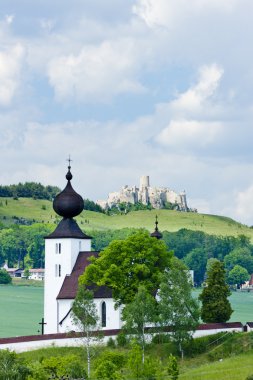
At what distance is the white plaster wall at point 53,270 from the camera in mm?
69312

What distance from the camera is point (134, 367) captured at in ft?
170

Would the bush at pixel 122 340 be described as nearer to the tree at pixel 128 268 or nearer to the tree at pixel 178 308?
the tree at pixel 178 308

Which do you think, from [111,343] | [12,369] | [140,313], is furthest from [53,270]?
[12,369]

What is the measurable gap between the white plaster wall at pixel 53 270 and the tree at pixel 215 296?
8.53 metres

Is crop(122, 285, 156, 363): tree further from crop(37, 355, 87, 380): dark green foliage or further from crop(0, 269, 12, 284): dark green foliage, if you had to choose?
crop(0, 269, 12, 284): dark green foliage

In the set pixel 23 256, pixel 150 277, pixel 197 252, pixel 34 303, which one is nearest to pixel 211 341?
pixel 150 277

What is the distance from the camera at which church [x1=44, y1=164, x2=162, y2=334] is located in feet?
225

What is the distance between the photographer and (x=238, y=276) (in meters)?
178

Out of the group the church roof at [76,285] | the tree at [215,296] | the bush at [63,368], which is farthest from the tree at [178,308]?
the bush at [63,368]

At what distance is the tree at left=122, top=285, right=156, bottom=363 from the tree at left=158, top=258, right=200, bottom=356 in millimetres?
726

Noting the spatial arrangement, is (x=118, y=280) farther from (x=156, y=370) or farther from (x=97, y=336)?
(x=156, y=370)

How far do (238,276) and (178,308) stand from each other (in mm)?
117539

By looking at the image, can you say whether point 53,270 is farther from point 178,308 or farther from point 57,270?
point 178,308

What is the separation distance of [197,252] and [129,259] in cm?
12235
